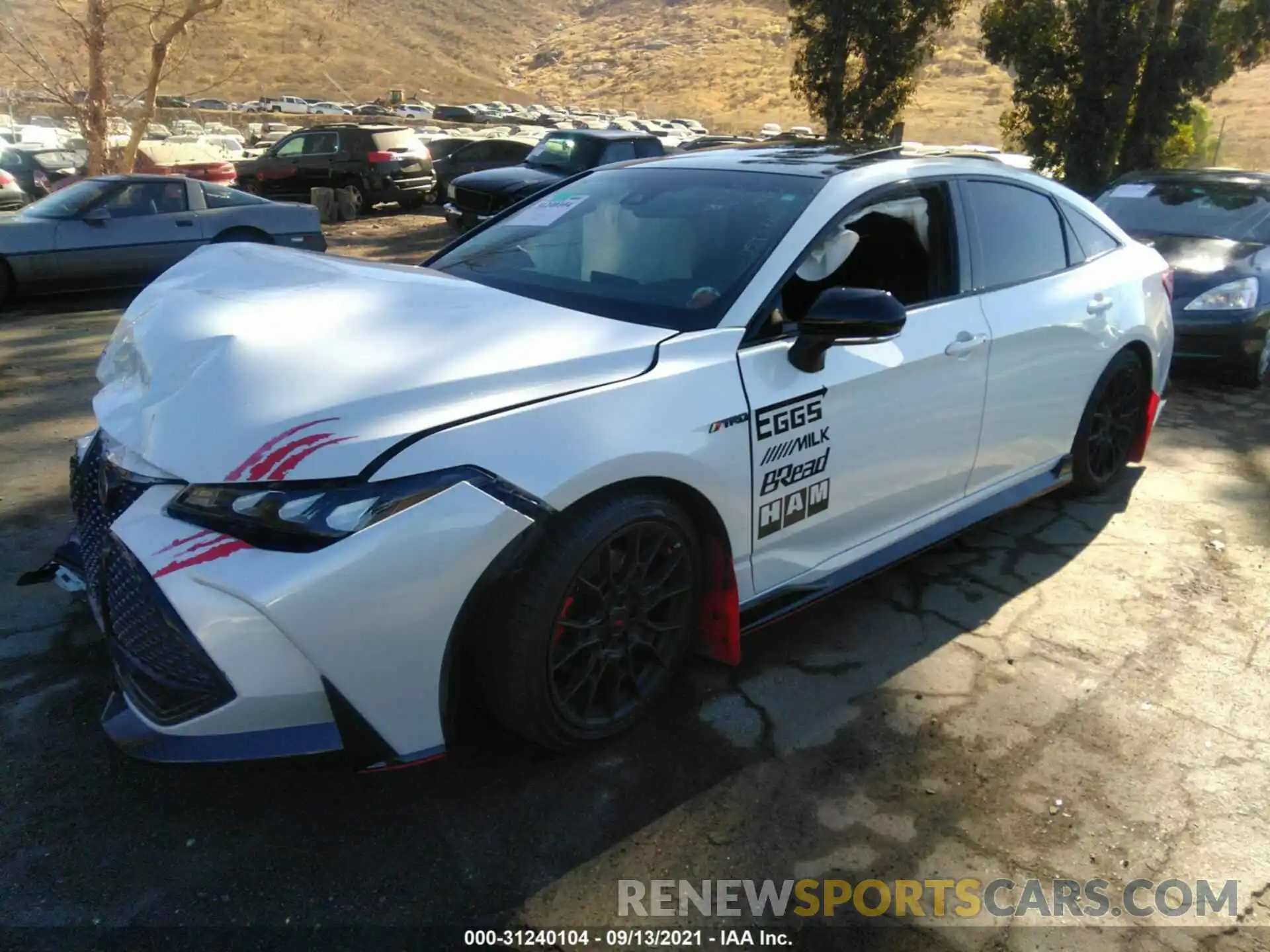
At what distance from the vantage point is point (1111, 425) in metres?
4.55

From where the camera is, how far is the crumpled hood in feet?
7.23

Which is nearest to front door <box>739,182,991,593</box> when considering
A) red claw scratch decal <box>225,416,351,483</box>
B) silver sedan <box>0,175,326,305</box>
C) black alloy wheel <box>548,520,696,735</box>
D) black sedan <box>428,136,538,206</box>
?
black alloy wheel <box>548,520,696,735</box>

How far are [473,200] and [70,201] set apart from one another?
504 cm

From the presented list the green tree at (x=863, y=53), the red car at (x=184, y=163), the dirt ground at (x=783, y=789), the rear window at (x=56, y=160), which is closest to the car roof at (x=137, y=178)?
the red car at (x=184, y=163)

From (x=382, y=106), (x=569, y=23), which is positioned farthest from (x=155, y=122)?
(x=569, y=23)

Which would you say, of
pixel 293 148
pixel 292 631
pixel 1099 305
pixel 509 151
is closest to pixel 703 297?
pixel 292 631

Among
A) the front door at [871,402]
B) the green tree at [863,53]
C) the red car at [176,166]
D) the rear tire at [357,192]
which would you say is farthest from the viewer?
the rear tire at [357,192]

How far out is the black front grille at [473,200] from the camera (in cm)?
1269

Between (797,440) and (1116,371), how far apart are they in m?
2.28

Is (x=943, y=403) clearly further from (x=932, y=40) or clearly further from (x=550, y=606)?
(x=932, y=40)

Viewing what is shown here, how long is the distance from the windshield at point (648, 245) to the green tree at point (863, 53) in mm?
14266

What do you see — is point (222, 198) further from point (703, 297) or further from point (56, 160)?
point (56, 160)

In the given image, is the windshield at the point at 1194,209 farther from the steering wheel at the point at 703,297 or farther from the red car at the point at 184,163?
the red car at the point at 184,163

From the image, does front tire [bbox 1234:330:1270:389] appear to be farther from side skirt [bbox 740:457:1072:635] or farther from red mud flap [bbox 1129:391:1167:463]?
side skirt [bbox 740:457:1072:635]
